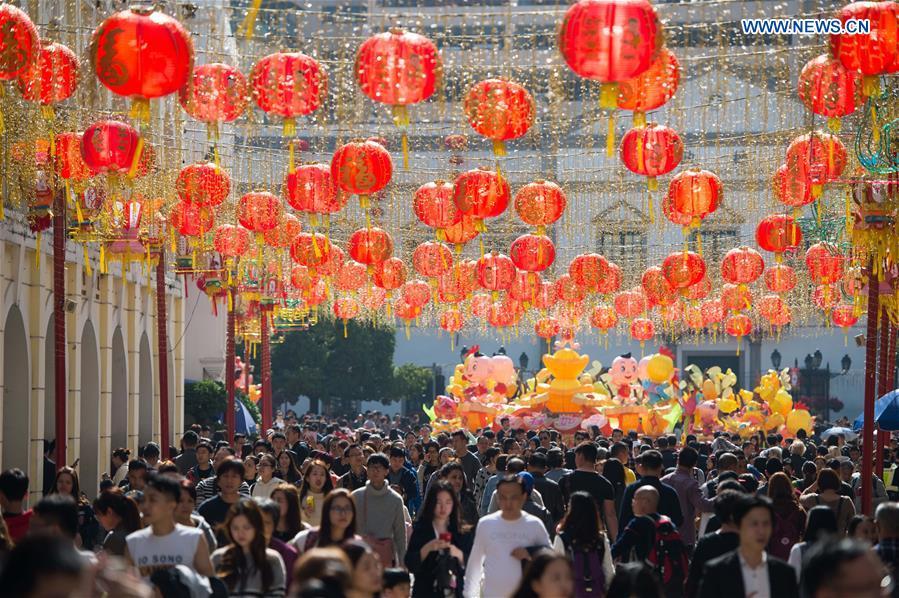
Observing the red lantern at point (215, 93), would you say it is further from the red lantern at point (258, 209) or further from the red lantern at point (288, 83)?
the red lantern at point (258, 209)

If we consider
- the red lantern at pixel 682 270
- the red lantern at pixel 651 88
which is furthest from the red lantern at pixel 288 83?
the red lantern at pixel 682 270

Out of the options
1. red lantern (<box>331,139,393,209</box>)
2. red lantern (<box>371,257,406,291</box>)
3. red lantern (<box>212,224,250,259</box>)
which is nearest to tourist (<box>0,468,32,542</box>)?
red lantern (<box>331,139,393,209</box>)

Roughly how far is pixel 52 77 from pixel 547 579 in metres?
8.13

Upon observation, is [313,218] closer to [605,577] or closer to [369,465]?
[369,465]

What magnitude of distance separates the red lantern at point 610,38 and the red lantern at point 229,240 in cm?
1215

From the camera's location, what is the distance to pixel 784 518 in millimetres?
11516

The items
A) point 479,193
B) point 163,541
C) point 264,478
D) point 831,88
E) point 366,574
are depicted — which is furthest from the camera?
point 479,193

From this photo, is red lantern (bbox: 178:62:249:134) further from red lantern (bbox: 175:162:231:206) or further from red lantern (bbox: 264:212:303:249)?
red lantern (bbox: 264:212:303:249)

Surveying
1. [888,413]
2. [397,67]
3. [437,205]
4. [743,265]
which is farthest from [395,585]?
[743,265]

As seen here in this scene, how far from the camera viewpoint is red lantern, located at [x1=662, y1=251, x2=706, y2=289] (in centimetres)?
2217

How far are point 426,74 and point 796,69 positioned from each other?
4902 millimetres

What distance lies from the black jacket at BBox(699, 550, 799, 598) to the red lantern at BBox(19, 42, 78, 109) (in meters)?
7.76

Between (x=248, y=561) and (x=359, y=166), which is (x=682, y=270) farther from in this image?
(x=248, y=561)

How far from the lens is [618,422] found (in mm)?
35625
